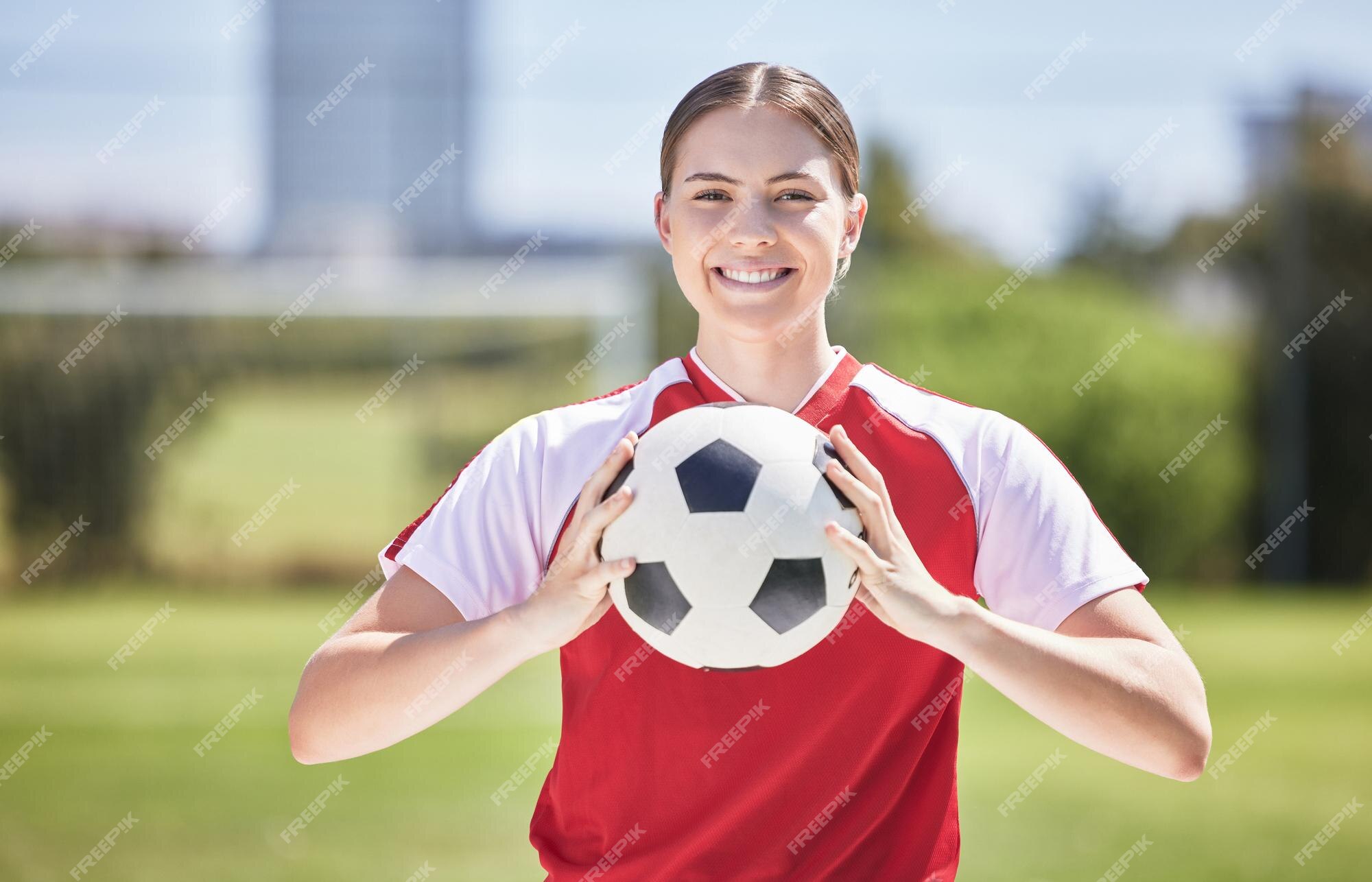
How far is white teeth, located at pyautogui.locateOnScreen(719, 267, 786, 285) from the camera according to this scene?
2.27m

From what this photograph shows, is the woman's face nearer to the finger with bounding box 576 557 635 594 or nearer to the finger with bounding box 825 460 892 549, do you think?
the finger with bounding box 825 460 892 549

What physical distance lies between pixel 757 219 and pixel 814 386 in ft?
1.18

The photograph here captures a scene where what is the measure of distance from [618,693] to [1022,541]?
2.45 ft

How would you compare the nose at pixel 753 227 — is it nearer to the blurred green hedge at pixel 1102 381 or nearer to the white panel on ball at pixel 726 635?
the white panel on ball at pixel 726 635

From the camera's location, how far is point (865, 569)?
193 cm

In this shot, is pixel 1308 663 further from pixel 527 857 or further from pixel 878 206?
pixel 878 206

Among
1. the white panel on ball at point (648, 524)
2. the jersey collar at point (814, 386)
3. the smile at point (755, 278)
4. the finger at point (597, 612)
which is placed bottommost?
the finger at point (597, 612)

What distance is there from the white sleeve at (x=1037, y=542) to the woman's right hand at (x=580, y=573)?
0.68m

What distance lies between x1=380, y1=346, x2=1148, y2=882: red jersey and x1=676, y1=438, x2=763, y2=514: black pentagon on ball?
1.10 feet

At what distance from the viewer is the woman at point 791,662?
80.4 inches

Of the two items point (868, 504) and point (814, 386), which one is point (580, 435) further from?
point (868, 504)

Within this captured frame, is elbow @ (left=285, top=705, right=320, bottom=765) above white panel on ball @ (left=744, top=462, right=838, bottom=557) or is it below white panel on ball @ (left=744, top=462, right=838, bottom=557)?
below

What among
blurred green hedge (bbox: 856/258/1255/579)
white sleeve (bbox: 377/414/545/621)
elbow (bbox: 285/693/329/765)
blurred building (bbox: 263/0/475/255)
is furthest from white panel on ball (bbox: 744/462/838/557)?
blurred green hedge (bbox: 856/258/1255/579)

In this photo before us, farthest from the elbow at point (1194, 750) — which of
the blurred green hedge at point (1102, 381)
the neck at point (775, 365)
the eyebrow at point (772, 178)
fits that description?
the blurred green hedge at point (1102, 381)
